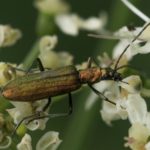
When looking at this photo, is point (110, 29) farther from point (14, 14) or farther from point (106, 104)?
point (14, 14)

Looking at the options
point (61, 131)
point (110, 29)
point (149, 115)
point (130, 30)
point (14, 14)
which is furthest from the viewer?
point (14, 14)

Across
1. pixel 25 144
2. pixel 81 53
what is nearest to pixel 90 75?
pixel 25 144

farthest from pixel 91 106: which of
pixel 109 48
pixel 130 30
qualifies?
pixel 130 30

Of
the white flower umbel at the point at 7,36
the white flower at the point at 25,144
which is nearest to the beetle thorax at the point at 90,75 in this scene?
the white flower umbel at the point at 7,36

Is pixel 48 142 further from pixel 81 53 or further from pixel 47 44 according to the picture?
pixel 81 53

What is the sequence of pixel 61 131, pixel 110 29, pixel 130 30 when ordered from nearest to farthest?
pixel 130 30
pixel 110 29
pixel 61 131

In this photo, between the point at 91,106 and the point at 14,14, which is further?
the point at 14,14
